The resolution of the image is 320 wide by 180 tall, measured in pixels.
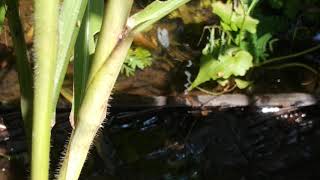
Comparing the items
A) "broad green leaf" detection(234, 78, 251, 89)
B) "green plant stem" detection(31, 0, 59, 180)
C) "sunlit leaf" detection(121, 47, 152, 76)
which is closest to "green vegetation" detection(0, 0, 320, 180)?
"green plant stem" detection(31, 0, 59, 180)

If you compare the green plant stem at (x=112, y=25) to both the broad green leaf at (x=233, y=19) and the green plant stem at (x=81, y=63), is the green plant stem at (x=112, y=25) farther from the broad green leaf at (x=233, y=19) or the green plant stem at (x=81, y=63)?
the broad green leaf at (x=233, y=19)

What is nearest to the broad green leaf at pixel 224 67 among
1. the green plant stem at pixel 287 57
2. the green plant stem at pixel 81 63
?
the green plant stem at pixel 287 57

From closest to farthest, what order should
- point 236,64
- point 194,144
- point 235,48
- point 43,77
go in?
point 43,77 < point 194,144 < point 236,64 < point 235,48

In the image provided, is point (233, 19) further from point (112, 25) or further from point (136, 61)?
point (112, 25)

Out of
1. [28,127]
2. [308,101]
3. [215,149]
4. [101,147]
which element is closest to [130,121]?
[101,147]

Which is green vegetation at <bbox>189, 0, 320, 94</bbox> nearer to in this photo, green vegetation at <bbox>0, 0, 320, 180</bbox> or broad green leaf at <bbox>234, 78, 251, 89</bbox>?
broad green leaf at <bbox>234, 78, 251, 89</bbox>

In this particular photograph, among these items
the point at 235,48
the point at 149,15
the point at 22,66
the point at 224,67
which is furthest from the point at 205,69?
the point at 149,15

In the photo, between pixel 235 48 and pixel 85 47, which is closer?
pixel 85 47
